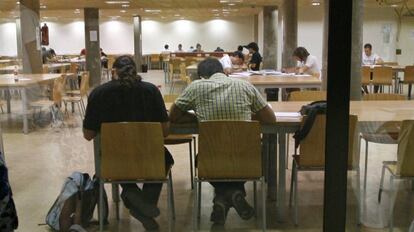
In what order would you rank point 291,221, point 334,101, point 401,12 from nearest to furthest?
point 334,101
point 291,221
point 401,12

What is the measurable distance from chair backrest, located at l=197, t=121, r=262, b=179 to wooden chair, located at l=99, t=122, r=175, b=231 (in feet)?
0.85

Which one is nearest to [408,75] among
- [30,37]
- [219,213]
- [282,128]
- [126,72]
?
[282,128]

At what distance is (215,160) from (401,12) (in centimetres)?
284

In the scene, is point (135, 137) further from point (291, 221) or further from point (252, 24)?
point (252, 24)

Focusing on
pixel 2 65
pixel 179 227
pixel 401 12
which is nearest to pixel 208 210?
pixel 179 227

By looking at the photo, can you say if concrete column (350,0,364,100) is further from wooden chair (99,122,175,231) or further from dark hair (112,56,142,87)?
dark hair (112,56,142,87)

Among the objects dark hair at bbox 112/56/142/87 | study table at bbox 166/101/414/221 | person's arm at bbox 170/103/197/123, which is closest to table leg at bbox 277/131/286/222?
study table at bbox 166/101/414/221

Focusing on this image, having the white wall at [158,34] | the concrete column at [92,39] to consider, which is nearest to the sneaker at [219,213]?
the white wall at [158,34]

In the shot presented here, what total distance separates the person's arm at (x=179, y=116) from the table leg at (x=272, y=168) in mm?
627

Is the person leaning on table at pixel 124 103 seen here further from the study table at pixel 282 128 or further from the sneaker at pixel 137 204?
the sneaker at pixel 137 204

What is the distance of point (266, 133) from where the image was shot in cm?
330

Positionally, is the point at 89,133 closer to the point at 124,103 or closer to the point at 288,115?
the point at 124,103

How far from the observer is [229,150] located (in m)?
2.97

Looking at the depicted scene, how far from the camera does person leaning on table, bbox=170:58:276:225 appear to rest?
3.14 m
